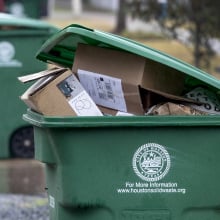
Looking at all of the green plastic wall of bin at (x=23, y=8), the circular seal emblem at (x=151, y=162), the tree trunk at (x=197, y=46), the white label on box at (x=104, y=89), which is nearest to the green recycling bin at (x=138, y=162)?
the circular seal emblem at (x=151, y=162)

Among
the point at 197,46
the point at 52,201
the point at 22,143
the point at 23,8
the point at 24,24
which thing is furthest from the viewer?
the point at 197,46

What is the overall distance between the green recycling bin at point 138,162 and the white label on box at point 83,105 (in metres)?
0.21

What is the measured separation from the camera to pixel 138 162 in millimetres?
4414

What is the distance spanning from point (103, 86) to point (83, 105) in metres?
0.16

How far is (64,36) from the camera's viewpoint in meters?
4.51

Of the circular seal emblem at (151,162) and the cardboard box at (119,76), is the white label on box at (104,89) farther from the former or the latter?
the circular seal emblem at (151,162)

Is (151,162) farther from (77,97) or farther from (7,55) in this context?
(7,55)

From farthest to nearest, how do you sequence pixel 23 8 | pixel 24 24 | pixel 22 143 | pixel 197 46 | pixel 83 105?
pixel 197 46 < pixel 23 8 < pixel 22 143 < pixel 24 24 < pixel 83 105

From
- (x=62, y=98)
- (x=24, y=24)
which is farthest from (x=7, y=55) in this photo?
(x=62, y=98)

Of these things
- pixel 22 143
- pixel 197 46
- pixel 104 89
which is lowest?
pixel 22 143

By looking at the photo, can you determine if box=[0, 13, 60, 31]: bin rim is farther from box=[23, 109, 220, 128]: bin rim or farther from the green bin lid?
box=[23, 109, 220, 128]: bin rim

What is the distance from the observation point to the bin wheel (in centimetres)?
854

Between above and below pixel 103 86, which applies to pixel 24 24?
below

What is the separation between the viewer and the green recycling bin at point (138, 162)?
173 inches
